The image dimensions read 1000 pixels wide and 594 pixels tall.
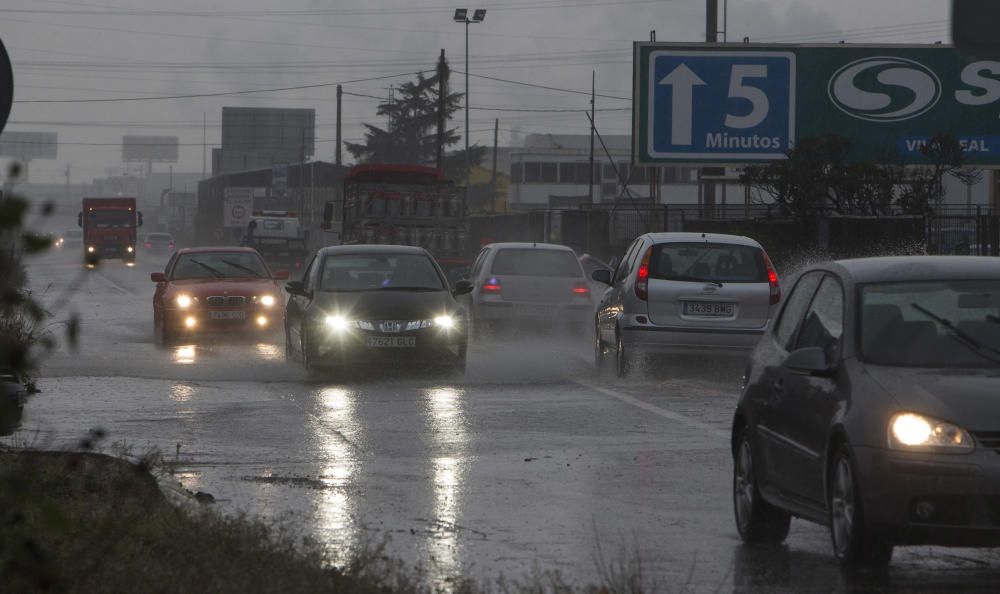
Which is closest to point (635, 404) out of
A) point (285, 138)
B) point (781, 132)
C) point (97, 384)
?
point (97, 384)

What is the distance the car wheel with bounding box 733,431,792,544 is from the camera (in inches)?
329

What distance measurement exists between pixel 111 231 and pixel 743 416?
7393 centimetres

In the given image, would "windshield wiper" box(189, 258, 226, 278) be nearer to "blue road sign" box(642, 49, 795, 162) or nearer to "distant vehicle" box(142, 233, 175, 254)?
"blue road sign" box(642, 49, 795, 162)

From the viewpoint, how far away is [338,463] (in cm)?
1141

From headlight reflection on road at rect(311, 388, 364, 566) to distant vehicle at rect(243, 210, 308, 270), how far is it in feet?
160

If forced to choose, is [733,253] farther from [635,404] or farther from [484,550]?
[484,550]

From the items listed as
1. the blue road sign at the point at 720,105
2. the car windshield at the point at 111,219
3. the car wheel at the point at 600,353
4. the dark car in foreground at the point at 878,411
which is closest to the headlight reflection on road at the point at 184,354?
the car wheel at the point at 600,353

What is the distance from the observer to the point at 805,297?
848 cm

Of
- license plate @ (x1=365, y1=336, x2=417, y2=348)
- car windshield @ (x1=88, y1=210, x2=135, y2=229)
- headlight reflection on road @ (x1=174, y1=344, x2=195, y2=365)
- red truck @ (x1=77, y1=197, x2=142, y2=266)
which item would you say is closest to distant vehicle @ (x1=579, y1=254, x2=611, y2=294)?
headlight reflection on road @ (x1=174, y1=344, x2=195, y2=365)

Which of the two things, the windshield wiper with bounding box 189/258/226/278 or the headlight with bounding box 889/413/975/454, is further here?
the windshield wiper with bounding box 189/258/226/278

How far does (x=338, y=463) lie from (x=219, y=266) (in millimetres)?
14907

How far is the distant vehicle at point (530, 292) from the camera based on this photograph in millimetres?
24172

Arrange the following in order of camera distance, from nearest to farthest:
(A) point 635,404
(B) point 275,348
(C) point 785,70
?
(A) point 635,404 < (B) point 275,348 < (C) point 785,70

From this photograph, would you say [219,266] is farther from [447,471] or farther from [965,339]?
[965,339]
